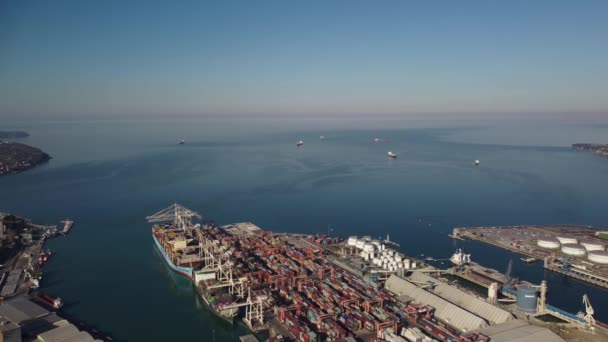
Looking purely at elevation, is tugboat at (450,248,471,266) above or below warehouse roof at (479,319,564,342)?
below

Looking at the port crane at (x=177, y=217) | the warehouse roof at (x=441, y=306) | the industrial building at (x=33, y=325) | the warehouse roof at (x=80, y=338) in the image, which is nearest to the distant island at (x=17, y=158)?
the port crane at (x=177, y=217)

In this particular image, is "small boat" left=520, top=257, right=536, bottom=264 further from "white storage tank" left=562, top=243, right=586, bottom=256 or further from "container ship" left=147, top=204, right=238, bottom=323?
"container ship" left=147, top=204, right=238, bottom=323

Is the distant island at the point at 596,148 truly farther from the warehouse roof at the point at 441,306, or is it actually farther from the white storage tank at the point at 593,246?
the warehouse roof at the point at 441,306

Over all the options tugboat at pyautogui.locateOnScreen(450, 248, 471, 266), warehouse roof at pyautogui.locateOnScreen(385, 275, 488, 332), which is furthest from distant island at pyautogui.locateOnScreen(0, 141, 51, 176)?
tugboat at pyautogui.locateOnScreen(450, 248, 471, 266)

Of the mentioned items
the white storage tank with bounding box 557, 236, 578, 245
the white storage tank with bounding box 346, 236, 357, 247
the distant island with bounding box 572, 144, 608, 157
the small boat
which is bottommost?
the small boat

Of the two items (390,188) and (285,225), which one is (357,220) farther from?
(390,188)

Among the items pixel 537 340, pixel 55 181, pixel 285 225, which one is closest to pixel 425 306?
pixel 537 340

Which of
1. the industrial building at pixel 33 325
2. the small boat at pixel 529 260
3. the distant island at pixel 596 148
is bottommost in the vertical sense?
the small boat at pixel 529 260
